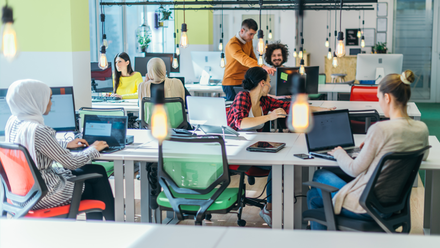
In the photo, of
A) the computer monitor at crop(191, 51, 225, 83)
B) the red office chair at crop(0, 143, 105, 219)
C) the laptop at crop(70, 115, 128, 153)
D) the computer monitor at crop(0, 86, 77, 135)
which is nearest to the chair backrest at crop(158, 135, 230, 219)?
the red office chair at crop(0, 143, 105, 219)

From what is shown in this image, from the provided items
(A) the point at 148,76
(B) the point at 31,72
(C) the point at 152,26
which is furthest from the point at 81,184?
(C) the point at 152,26

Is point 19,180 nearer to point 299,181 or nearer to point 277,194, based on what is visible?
point 277,194

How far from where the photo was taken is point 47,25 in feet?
15.3

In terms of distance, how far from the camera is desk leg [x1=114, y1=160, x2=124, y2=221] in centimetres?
311

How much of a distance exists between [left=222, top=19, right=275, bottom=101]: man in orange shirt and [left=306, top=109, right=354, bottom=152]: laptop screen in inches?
86.7

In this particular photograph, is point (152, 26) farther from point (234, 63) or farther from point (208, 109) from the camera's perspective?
point (208, 109)

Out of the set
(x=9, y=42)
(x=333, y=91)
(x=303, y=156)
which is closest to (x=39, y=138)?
(x=9, y=42)

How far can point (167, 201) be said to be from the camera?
289 cm

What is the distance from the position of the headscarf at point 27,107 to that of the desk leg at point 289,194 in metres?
1.54

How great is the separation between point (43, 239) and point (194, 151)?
1.22 m

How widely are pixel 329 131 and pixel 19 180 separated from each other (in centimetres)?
201

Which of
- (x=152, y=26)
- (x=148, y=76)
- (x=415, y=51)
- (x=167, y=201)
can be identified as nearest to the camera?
(x=167, y=201)

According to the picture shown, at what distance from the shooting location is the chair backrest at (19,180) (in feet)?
8.25

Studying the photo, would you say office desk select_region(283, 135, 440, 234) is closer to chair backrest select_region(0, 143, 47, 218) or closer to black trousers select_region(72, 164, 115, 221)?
black trousers select_region(72, 164, 115, 221)
